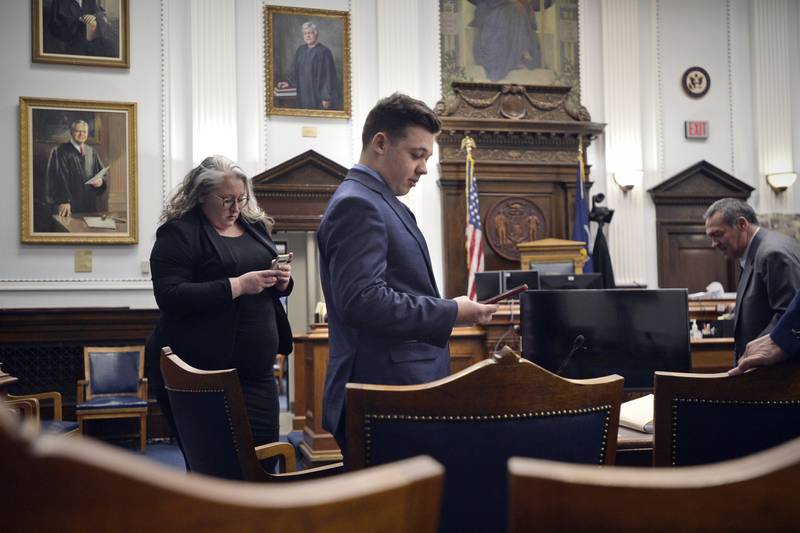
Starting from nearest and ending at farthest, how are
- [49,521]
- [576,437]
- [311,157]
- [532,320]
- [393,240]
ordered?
[49,521], [576,437], [393,240], [532,320], [311,157]

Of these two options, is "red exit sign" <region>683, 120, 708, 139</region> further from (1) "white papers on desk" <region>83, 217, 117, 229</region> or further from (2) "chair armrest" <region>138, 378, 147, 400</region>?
(2) "chair armrest" <region>138, 378, 147, 400</region>

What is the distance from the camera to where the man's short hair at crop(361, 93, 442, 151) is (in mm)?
2242

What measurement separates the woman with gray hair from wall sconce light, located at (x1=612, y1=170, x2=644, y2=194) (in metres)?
8.07

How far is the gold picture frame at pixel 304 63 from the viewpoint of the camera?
30.2ft

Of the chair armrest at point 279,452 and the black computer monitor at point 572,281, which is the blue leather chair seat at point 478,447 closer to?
the chair armrest at point 279,452

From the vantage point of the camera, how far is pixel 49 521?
54 cm

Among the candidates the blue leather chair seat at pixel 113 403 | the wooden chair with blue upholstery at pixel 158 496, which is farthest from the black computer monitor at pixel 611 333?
the blue leather chair seat at pixel 113 403

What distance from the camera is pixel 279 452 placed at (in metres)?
2.34

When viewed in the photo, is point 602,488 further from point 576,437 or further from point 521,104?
point 521,104

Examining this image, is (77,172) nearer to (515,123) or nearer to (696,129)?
(515,123)

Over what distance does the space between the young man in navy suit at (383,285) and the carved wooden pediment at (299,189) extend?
6814mm

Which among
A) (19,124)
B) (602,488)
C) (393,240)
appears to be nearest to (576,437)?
(602,488)

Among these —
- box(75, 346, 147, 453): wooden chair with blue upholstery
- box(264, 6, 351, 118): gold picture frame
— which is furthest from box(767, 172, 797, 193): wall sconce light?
box(75, 346, 147, 453): wooden chair with blue upholstery

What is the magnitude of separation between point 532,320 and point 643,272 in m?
7.70
